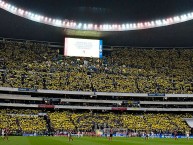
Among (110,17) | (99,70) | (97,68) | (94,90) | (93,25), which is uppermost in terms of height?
(110,17)

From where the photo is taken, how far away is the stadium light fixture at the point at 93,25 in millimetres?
76062

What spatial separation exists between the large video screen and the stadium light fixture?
17.9 feet

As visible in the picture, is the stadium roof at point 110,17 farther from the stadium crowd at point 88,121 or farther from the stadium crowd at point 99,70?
the stadium crowd at point 88,121

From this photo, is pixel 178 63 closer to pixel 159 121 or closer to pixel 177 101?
pixel 177 101

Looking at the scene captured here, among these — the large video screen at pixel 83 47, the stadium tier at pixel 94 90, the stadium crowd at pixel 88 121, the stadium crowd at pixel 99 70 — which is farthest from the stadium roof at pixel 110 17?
the stadium crowd at pixel 88 121

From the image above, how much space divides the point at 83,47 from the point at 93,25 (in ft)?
23.0

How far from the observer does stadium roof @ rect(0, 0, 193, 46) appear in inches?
2955

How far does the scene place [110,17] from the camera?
85.4 metres

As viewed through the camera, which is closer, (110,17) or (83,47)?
(110,17)

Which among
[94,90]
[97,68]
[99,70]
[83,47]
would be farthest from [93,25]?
[94,90]

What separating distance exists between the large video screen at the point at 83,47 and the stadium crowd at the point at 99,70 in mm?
1984

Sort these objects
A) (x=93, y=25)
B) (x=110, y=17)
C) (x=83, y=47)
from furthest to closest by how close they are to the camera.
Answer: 1. (x=83, y=47)
2. (x=93, y=25)
3. (x=110, y=17)

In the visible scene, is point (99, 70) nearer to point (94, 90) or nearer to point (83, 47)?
point (83, 47)

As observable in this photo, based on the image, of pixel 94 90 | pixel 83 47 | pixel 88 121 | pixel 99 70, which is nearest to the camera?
pixel 88 121
